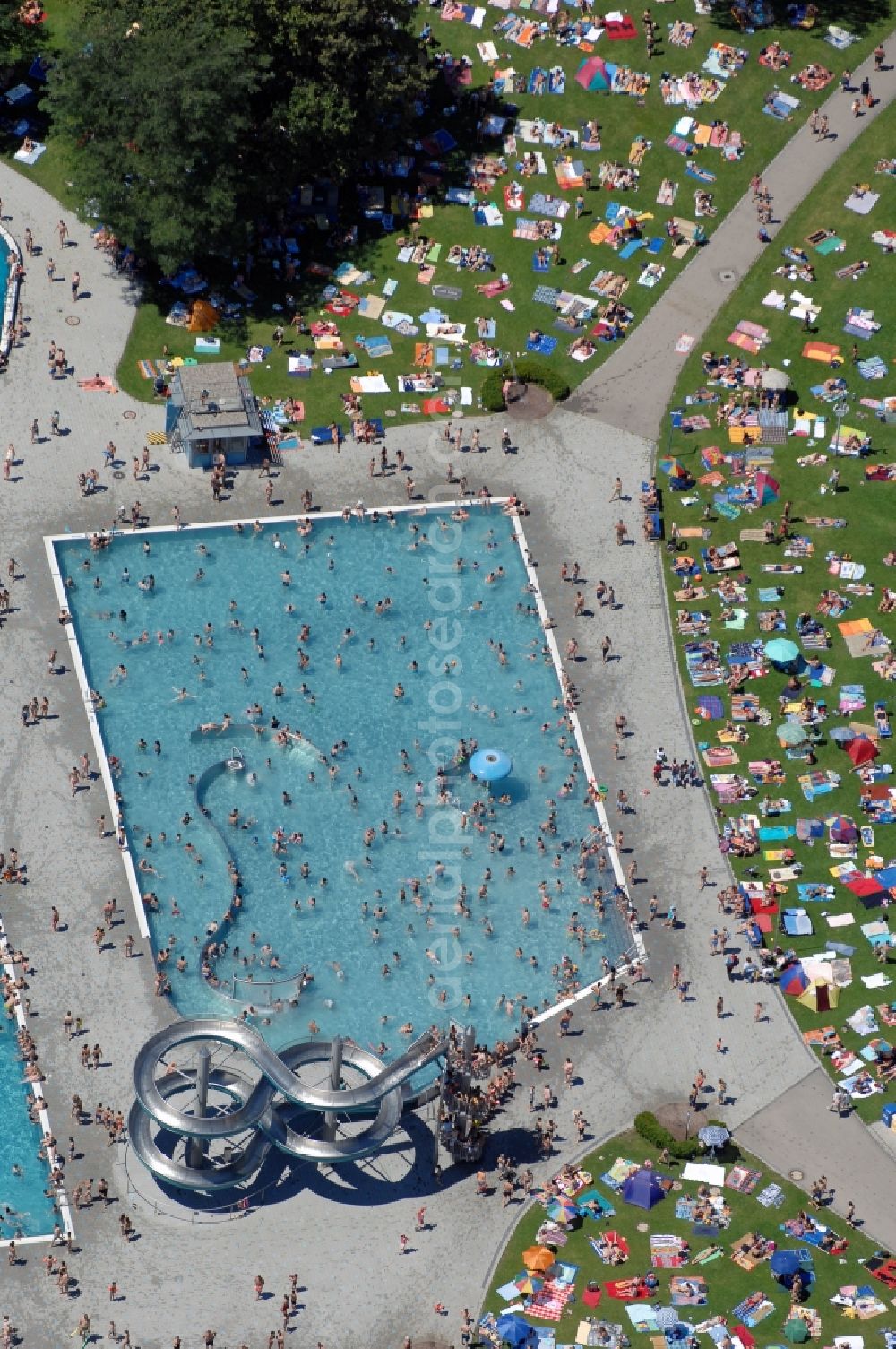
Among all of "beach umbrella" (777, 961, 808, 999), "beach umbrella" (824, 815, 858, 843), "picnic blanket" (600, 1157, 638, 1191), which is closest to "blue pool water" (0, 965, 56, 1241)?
"picnic blanket" (600, 1157, 638, 1191)

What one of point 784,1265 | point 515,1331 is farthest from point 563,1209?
point 784,1265

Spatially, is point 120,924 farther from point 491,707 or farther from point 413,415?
point 413,415

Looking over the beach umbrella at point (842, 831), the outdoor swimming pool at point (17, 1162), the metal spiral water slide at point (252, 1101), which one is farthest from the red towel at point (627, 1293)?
the beach umbrella at point (842, 831)

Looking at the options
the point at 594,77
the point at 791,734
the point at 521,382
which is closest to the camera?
the point at 791,734

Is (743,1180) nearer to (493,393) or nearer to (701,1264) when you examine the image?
(701,1264)

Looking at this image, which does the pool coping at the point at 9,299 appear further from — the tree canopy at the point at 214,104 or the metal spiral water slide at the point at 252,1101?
the metal spiral water slide at the point at 252,1101

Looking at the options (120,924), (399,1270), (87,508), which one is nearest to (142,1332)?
(399,1270)
